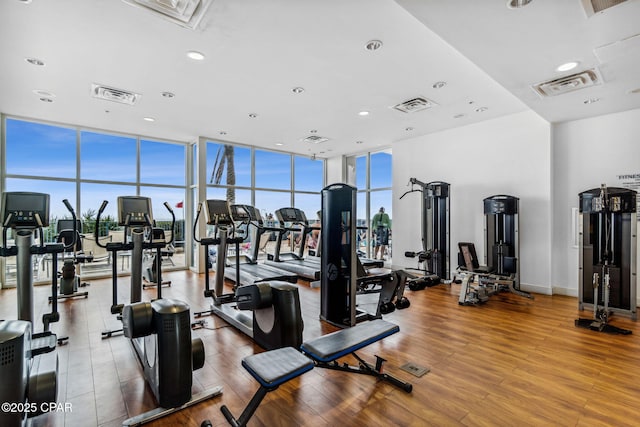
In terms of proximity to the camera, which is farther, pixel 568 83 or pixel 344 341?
pixel 568 83

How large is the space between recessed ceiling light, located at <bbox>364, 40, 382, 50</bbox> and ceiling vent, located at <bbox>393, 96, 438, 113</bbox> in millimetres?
1752

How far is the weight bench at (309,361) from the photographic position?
5.64 ft

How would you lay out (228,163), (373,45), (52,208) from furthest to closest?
(228,163)
(52,208)
(373,45)

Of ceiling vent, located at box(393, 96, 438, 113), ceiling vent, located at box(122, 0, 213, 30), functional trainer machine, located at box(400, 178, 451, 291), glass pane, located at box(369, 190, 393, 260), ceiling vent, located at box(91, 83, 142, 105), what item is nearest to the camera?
ceiling vent, located at box(122, 0, 213, 30)

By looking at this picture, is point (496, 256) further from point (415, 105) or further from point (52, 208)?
point (52, 208)

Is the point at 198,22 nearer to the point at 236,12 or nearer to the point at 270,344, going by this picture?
the point at 236,12

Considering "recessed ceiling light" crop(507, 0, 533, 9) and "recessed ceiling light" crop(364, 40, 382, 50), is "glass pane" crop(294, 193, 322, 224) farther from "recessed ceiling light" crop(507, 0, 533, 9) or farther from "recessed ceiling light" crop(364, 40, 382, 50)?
"recessed ceiling light" crop(507, 0, 533, 9)

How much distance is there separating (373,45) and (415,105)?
7.00 feet

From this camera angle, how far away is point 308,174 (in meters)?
9.91

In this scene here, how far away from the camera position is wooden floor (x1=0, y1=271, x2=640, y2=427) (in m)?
2.10

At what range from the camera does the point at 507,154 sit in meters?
5.81

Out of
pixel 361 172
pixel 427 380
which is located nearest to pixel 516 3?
pixel 427 380

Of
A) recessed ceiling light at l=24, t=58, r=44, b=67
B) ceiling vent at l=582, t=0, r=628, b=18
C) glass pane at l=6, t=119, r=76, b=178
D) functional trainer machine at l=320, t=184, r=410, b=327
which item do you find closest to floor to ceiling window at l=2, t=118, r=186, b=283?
glass pane at l=6, t=119, r=76, b=178

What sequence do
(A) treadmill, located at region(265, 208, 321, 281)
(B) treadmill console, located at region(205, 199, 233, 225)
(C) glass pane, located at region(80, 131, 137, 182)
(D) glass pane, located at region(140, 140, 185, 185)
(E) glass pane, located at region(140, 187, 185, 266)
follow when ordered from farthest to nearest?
(E) glass pane, located at region(140, 187, 185, 266) → (D) glass pane, located at region(140, 140, 185, 185) → (C) glass pane, located at region(80, 131, 137, 182) → (A) treadmill, located at region(265, 208, 321, 281) → (B) treadmill console, located at region(205, 199, 233, 225)
